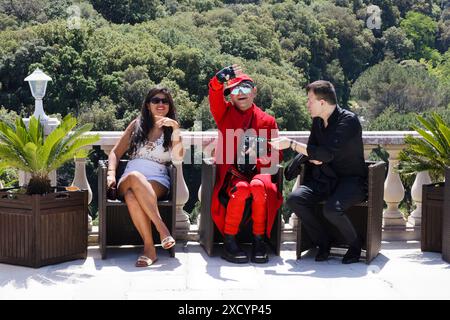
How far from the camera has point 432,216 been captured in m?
5.55

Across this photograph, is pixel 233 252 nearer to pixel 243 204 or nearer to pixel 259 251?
pixel 259 251

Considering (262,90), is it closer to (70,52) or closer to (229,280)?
(70,52)

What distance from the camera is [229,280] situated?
481 centimetres

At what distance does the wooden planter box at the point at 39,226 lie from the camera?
16.4 feet

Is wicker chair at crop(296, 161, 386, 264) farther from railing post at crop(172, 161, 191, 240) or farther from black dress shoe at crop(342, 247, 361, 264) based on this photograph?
railing post at crop(172, 161, 191, 240)

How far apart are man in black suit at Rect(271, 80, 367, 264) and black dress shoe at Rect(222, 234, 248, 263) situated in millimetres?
460

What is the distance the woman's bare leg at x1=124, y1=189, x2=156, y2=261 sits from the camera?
516 centimetres

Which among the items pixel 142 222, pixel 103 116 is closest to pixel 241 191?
pixel 142 222

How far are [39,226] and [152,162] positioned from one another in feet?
3.04

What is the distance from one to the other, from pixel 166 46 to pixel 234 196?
48210 millimetres

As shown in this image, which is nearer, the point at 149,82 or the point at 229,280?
the point at 229,280

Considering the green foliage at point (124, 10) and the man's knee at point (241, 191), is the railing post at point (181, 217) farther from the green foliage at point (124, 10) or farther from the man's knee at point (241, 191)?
the green foliage at point (124, 10)

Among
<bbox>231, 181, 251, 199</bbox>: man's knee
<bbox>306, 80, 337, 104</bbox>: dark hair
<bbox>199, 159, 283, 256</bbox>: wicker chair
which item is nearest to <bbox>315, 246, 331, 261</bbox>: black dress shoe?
<bbox>199, 159, 283, 256</bbox>: wicker chair
